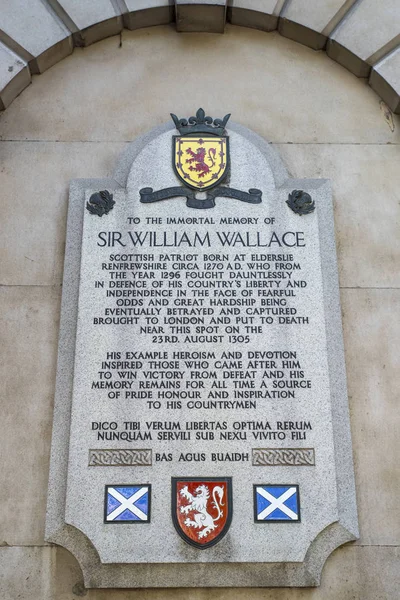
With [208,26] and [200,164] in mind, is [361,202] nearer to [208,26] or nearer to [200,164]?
[200,164]

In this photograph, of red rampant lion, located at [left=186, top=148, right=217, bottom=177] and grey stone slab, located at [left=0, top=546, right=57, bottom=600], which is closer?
grey stone slab, located at [left=0, top=546, right=57, bottom=600]

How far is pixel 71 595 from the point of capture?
5961mm

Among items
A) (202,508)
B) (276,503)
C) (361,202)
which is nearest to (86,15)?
(361,202)

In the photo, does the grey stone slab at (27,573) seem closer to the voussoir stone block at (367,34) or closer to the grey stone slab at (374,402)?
the grey stone slab at (374,402)

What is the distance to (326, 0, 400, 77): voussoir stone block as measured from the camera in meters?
8.12

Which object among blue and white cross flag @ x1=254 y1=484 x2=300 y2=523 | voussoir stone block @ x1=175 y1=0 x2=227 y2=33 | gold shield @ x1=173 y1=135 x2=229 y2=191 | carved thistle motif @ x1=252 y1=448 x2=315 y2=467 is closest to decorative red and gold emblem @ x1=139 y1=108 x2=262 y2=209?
gold shield @ x1=173 y1=135 x2=229 y2=191

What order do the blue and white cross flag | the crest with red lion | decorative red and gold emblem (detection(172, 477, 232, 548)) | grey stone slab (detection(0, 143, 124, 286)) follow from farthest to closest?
the crest with red lion
grey stone slab (detection(0, 143, 124, 286))
the blue and white cross flag
decorative red and gold emblem (detection(172, 477, 232, 548))

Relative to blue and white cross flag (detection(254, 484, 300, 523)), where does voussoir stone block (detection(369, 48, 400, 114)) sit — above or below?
above

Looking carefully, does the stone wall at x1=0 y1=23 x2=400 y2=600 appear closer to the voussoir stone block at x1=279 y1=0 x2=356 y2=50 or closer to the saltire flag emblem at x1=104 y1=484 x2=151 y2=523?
the voussoir stone block at x1=279 y1=0 x2=356 y2=50

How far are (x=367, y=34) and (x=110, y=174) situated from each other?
139 inches

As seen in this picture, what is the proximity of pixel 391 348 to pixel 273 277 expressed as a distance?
1399 millimetres

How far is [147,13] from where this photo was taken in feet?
27.6

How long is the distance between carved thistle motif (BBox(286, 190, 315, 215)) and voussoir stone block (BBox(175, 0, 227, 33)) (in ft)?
8.83

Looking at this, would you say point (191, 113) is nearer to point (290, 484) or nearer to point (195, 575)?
point (290, 484)
